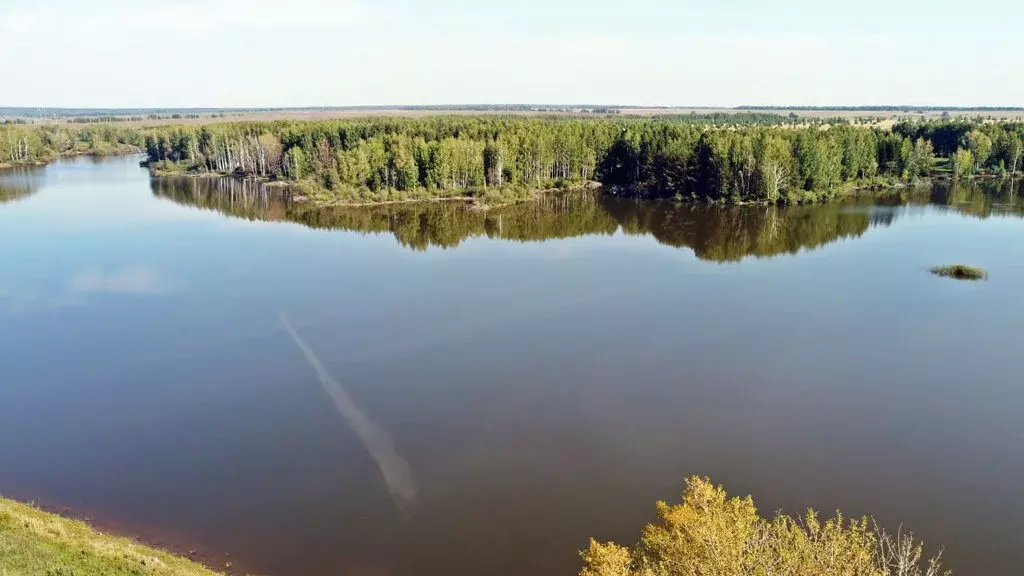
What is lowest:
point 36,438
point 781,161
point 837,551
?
point 36,438

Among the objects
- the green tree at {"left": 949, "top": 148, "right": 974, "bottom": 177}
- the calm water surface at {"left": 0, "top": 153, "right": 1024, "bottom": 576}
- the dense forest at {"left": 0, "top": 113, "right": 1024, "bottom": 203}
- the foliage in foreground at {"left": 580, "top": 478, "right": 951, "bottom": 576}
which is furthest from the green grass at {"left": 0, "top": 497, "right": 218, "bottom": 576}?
the green tree at {"left": 949, "top": 148, "right": 974, "bottom": 177}

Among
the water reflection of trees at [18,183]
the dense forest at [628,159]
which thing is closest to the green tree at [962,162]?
the dense forest at [628,159]

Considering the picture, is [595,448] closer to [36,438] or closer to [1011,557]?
[1011,557]

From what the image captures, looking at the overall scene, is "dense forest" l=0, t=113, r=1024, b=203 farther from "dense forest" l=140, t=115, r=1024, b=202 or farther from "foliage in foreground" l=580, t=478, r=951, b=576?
"foliage in foreground" l=580, t=478, r=951, b=576

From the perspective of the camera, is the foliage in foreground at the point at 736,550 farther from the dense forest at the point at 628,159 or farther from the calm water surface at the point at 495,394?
A: the dense forest at the point at 628,159

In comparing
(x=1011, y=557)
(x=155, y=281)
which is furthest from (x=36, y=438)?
(x=1011, y=557)

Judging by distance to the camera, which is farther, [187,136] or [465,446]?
[187,136]
